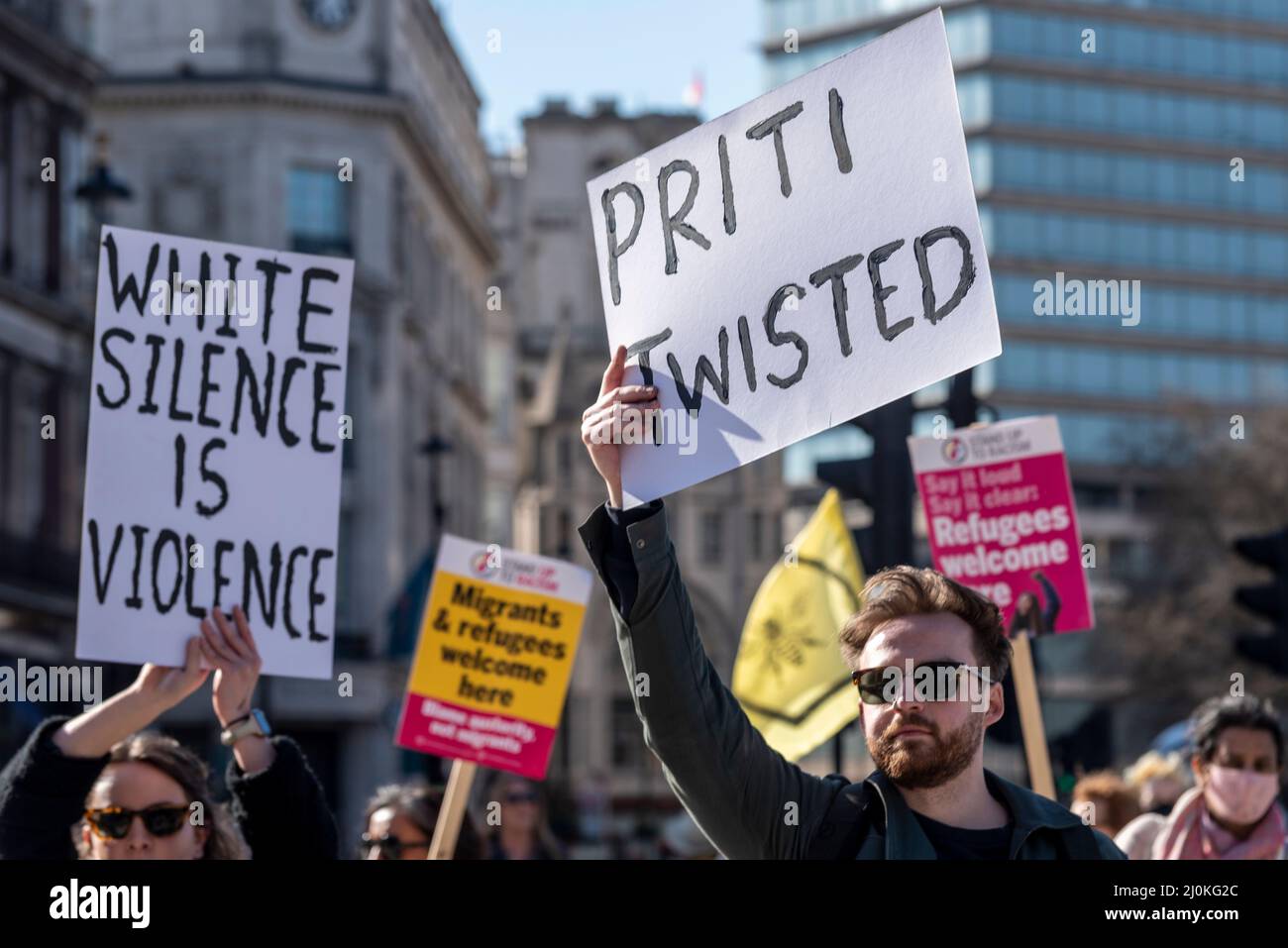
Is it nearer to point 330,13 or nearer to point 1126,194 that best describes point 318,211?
point 330,13

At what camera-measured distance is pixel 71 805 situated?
198 inches

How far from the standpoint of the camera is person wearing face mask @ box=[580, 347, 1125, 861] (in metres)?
4.05

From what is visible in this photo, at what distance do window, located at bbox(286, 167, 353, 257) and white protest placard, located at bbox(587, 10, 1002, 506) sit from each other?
46.7m

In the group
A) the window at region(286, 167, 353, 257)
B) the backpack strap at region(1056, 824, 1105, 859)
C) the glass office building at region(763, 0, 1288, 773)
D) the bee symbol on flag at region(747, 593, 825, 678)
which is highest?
the glass office building at region(763, 0, 1288, 773)

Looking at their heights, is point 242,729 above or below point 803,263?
below

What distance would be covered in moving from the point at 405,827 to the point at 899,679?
4.03 meters

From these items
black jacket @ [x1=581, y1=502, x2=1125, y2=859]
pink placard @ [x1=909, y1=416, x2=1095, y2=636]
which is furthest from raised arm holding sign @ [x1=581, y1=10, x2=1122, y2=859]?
pink placard @ [x1=909, y1=416, x2=1095, y2=636]

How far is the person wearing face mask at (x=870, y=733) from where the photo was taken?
4047mm

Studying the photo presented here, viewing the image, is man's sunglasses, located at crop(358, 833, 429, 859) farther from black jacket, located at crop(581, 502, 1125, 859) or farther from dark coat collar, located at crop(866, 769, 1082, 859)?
dark coat collar, located at crop(866, 769, 1082, 859)

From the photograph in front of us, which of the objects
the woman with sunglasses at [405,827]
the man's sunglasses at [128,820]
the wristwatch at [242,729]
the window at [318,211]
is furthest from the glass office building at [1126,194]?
the man's sunglasses at [128,820]

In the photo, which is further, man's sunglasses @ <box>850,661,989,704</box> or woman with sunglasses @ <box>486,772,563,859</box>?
woman with sunglasses @ <box>486,772,563,859</box>

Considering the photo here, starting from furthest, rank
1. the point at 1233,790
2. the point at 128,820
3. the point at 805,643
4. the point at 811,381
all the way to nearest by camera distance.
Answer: the point at 805,643 < the point at 1233,790 < the point at 128,820 < the point at 811,381

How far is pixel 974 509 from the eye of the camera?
8.84 meters

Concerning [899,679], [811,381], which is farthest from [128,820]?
[899,679]
